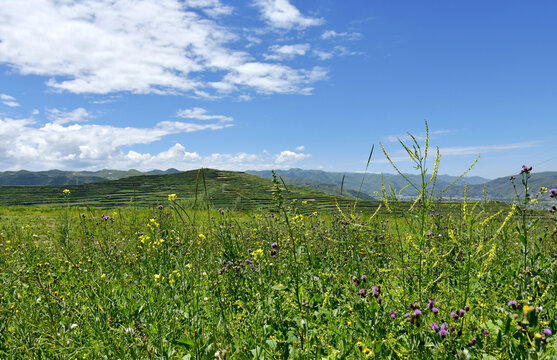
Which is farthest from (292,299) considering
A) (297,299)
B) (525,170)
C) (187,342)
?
(525,170)

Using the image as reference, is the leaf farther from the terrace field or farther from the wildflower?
the wildflower

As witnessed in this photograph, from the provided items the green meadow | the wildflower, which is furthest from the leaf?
the wildflower

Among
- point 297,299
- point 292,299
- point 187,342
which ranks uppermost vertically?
point 297,299

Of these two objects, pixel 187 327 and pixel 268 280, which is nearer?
pixel 187 327

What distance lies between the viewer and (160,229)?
7.10 meters

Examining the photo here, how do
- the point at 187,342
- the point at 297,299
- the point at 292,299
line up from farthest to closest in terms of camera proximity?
the point at 292,299 → the point at 187,342 → the point at 297,299

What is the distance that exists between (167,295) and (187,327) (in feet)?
3.59

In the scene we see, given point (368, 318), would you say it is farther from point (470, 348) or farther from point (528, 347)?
point (528, 347)

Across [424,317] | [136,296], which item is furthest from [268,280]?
[424,317]

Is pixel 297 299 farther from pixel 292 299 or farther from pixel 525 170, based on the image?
pixel 525 170

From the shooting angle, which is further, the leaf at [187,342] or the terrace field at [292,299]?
the leaf at [187,342]

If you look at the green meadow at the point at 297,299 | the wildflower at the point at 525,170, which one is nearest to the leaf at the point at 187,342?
the green meadow at the point at 297,299

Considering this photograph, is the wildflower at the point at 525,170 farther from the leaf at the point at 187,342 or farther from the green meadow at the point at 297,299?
the leaf at the point at 187,342

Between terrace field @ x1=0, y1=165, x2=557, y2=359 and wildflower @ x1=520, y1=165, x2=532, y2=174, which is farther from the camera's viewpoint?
wildflower @ x1=520, y1=165, x2=532, y2=174
